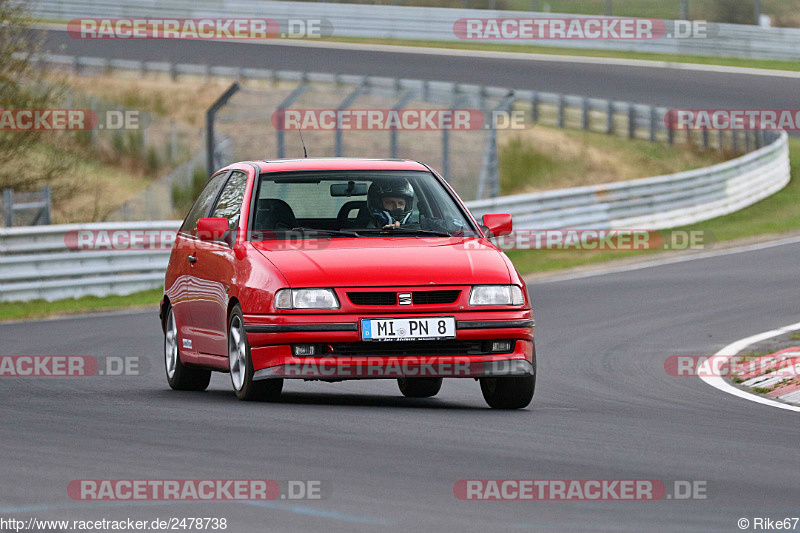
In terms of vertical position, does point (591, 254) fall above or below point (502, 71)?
below

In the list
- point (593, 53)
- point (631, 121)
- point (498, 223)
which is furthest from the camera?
point (593, 53)

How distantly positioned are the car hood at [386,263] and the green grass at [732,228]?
43.1 ft

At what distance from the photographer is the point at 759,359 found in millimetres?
12438

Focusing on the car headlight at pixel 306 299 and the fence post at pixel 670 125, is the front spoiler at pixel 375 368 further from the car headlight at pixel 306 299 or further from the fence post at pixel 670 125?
the fence post at pixel 670 125

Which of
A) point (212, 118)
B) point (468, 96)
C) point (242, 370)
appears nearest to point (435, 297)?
point (242, 370)

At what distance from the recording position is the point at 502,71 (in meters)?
41.3

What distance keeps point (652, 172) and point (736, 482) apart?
28.5 metres

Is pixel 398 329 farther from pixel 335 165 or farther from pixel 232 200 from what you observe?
pixel 232 200

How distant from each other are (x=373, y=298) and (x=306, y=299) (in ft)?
1.32

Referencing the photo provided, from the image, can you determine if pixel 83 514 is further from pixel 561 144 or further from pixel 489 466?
pixel 561 144

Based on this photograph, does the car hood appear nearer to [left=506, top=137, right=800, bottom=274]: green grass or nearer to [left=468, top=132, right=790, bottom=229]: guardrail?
[left=506, top=137, right=800, bottom=274]: green grass

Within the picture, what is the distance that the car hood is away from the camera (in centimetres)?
898

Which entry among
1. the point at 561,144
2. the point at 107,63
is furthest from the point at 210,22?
the point at 561,144

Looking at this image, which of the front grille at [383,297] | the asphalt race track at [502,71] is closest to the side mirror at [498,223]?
the front grille at [383,297]
